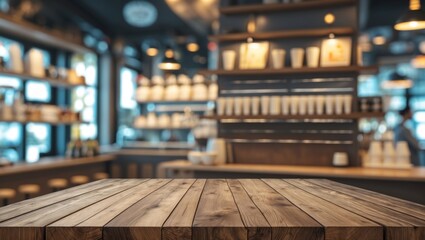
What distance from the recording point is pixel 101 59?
8.66 m

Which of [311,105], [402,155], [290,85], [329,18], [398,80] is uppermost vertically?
[329,18]

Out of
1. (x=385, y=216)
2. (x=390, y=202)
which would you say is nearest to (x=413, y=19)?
(x=390, y=202)

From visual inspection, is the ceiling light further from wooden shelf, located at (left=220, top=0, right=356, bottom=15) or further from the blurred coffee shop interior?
wooden shelf, located at (left=220, top=0, right=356, bottom=15)

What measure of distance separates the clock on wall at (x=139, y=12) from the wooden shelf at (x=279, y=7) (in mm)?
3781

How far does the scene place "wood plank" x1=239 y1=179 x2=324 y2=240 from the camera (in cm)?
122

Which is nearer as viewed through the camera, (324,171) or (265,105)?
(324,171)

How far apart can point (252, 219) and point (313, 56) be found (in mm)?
3222

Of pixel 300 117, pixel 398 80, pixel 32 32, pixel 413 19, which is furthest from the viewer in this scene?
pixel 398 80

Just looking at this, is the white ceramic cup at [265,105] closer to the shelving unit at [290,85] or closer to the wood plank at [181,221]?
the shelving unit at [290,85]

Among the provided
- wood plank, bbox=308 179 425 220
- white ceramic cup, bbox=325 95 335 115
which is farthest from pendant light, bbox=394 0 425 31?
wood plank, bbox=308 179 425 220

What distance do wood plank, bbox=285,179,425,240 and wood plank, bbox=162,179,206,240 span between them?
22.3 inches

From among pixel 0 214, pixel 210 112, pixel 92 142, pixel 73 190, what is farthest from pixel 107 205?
pixel 92 142

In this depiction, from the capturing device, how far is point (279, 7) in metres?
4.49

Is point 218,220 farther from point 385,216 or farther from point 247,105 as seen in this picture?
point 247,105
